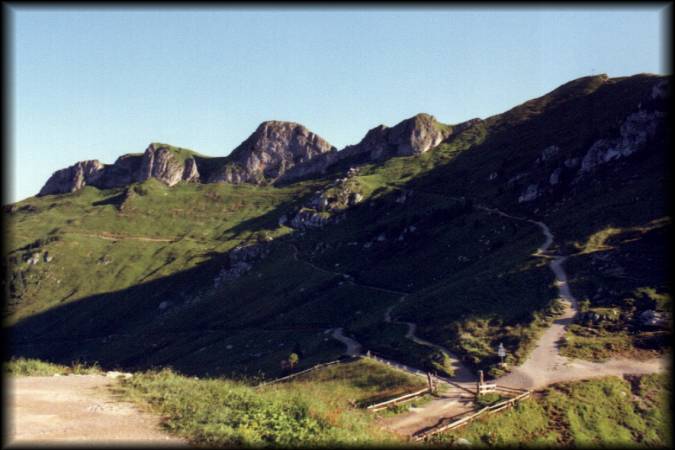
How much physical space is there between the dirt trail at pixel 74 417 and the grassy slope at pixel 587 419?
724 inches

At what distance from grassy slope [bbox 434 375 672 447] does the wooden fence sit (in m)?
0.50

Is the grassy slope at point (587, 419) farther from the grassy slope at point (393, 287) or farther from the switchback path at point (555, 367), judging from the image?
the grassy slope at point (393, 287)

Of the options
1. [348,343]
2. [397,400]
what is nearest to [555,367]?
[397,400]

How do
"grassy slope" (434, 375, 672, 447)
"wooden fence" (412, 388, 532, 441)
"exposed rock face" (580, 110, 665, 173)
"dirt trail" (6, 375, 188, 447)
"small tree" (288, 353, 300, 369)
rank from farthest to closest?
"exposed rock face" (580, 110, 665, 173)
"small tree" (288, 353, 300, 369)
"grassy slope" (434, 375, 672, 447)
"wooden fence" (412, 388, 532, 441)
"dirt trail" (6, 375, 188, 447)

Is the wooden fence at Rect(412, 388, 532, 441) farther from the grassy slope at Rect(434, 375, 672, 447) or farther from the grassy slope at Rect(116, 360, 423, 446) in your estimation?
the grassy slope at Rect(116, 360, 423, 446)

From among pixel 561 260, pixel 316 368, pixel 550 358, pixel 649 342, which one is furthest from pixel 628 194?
pixel 316 368

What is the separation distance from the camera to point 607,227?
82.2m

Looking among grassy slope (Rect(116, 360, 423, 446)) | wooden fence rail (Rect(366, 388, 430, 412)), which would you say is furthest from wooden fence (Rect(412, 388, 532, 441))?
grassy slope (Rect(116, 360, 423, 446))

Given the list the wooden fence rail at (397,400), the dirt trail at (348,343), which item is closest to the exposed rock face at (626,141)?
the dirt trail at (348,343)

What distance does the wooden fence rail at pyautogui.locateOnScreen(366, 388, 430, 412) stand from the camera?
3699cm

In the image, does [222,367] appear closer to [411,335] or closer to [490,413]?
[411,335]

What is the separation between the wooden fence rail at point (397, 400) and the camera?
36994 mm

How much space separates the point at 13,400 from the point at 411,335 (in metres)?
50.6

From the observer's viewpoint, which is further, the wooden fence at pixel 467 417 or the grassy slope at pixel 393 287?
the grassy slope at pixel 393 287
